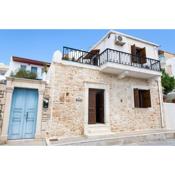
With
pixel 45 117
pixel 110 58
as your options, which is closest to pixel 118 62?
pixel 110 58

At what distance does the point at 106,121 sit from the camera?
7145 millimetres

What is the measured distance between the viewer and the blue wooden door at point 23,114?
564 centimetres

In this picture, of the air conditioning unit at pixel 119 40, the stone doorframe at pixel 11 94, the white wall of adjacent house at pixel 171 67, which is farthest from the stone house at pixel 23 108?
the white wall of adjacent house at pixel 171 67

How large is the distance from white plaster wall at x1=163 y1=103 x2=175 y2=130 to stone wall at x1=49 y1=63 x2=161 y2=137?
2.41ft

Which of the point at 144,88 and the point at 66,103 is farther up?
the point at 144,88

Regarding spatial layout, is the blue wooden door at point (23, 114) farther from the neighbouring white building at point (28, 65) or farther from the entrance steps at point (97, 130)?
the neighbouring white building at point (28, 65)

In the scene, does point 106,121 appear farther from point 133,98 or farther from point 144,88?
point 144,88

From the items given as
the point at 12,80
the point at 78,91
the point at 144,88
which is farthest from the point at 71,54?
the point at 144,88

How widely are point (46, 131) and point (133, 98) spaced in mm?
5299

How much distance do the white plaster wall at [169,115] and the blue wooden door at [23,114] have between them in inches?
330

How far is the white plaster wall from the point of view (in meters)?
8.92

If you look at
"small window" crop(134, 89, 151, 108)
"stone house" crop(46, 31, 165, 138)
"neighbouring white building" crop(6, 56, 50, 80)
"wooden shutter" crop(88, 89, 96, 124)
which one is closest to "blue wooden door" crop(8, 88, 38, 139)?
"stone house" crop(46, 31, 165, 138)

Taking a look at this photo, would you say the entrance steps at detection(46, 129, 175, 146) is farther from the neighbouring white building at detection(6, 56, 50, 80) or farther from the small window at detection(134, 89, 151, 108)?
the neighbouring white building at detection(6, 56, 50, 80)

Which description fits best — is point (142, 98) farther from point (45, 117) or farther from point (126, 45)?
point (45, 117)
